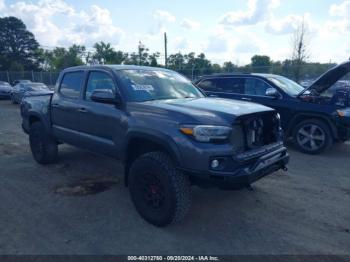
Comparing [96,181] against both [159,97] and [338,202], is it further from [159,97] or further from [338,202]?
[338,202]

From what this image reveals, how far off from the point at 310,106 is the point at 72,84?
5.06 m

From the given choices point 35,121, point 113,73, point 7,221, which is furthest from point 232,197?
point 35,121

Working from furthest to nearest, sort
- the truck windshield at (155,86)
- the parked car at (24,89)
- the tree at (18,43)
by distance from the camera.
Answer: the tree at (18,43) → the parked car at (24,89) → the truck windshield at (155,86)

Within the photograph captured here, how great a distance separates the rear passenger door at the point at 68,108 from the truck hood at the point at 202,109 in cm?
159

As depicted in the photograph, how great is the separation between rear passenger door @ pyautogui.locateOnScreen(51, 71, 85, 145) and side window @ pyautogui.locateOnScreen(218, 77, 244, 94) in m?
4.42

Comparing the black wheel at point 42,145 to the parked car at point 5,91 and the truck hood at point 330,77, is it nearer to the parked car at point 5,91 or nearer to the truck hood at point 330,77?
the truck hood at point 330,77

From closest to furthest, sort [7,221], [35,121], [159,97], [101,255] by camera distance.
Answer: [101,255] → [7,221] → [159,97] → [35,121]

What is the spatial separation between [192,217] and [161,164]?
90 cm

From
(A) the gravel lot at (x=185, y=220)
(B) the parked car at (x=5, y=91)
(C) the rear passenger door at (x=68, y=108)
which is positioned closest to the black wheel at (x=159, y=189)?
(A) the gravel lot at (x=185, y=220)

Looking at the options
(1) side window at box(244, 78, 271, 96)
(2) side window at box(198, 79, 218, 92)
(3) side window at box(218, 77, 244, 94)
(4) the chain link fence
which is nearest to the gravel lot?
(1) side window at box(244, 78, 271, 96)

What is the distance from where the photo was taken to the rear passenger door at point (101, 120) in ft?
13.2

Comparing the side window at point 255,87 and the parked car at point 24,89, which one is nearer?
the side window at point 255,87

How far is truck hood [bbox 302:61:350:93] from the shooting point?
617cm

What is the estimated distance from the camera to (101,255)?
2988 millimetres
